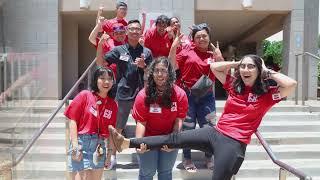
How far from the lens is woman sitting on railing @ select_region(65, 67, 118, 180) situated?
4246 mm

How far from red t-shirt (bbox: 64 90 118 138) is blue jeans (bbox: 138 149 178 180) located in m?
0.42

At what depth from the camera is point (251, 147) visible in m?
6.82

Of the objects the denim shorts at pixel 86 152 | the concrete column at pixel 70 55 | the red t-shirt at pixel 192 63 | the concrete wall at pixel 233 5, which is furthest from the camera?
the concrete column at pixel 70 55

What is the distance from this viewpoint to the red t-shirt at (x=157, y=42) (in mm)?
5879

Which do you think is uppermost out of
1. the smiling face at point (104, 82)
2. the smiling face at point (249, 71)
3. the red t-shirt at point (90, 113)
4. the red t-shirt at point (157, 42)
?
the red t-shirt at point (157, 42)

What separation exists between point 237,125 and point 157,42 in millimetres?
2238

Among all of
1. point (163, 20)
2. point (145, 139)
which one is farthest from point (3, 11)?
point (145, 139)

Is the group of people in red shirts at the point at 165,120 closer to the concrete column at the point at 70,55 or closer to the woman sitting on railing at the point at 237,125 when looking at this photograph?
the woman sitting on railing at the point at 237,125

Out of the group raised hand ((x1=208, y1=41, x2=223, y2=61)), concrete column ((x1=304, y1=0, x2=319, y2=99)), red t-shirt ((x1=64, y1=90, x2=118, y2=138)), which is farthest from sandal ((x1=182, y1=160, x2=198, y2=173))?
concrete column ((x1=304, y1=0, x2=319, y2=99))

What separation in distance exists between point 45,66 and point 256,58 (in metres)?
7.77

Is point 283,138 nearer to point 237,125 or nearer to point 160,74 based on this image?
point 237,125

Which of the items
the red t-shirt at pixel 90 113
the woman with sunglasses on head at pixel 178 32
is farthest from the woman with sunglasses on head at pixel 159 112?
the woman with sunglasses on head at pixel 178 32

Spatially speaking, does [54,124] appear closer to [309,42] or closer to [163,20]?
[163,20]

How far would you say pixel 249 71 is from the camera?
3.97 m
